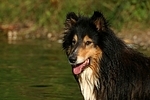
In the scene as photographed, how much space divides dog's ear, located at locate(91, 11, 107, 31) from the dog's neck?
59 centimetres

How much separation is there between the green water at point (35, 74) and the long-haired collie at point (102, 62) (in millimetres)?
2087

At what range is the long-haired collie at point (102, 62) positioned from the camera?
9.71 m

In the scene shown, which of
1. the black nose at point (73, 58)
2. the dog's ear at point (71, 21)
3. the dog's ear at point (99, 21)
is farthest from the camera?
the dog's ear at point (71, 21)

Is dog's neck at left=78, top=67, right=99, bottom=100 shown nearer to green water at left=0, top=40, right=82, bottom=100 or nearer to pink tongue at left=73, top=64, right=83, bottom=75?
pink tongue at left=73, top=64, right=83, bottom=75

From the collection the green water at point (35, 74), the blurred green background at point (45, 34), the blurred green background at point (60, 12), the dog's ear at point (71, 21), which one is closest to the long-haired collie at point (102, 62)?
the dog's ear at point (71, 21)

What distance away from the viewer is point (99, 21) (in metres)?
9.76

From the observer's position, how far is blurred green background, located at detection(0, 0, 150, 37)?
68.1ft

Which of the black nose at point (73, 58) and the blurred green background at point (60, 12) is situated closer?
the black nose at point (73, 58)

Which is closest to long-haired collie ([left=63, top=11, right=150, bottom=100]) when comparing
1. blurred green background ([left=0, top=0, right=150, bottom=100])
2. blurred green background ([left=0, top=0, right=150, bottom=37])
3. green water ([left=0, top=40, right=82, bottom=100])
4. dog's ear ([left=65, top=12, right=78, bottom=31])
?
dog's ear ([left=65, top=12, right=78, bottom=31])

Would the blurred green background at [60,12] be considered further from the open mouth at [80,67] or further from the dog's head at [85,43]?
the open mouth at [80,67]

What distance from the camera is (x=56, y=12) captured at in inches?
860

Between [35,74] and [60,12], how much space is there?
747 centimetres

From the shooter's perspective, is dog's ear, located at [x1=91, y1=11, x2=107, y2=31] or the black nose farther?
dog's ear, located at [x1=91, y1=11, x2=107, y2=31]

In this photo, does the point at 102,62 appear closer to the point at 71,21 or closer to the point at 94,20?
the point at 94,20
